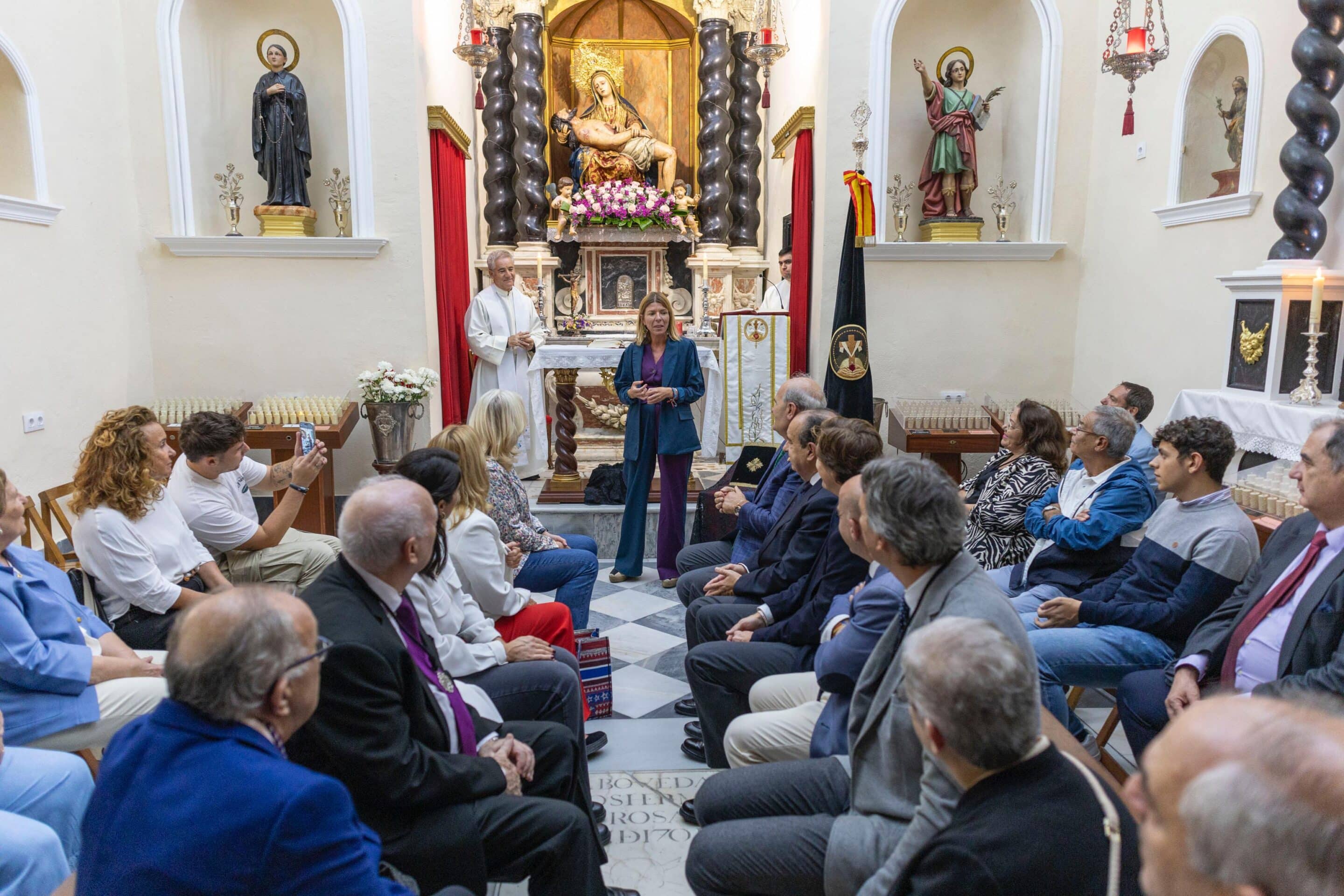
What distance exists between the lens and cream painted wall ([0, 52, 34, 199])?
4953mm

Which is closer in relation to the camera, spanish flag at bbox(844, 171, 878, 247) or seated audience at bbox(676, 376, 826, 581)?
seated audience at bbox(676, 376, 826, 581)

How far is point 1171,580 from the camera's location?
2.81 metres

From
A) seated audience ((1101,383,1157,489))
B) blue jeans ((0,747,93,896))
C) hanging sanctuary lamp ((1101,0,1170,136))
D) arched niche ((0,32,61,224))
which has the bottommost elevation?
blue jeans ((0,747,93,896))

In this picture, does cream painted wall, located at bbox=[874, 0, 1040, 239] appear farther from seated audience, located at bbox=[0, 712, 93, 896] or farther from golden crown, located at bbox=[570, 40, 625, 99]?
seated audience, located at bbox=[0, 712, 93, 896]

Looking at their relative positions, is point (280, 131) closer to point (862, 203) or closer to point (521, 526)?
point (862, 203)

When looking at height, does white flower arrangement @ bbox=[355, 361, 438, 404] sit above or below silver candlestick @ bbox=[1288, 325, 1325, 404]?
below

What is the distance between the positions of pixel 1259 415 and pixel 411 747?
14.0ft

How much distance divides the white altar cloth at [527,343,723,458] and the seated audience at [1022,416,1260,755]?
342cm

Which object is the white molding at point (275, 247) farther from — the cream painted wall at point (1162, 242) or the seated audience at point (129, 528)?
the cream painted wall at point (1162, 242)

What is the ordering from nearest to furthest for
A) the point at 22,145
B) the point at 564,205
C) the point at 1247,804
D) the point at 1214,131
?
the point at 1247,804, the point at 22,145, the point at 1214,131, the point at 564,205

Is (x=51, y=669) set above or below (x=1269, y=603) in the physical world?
below

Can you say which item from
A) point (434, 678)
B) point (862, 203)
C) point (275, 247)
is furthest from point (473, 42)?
point (434, 678)

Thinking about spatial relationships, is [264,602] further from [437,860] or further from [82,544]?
[82,544]

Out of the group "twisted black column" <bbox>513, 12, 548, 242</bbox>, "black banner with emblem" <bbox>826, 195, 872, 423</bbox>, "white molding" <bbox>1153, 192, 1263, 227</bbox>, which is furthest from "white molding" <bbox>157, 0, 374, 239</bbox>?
"white molding" <bbox>1153, 192, 1263, 227</bbox>
